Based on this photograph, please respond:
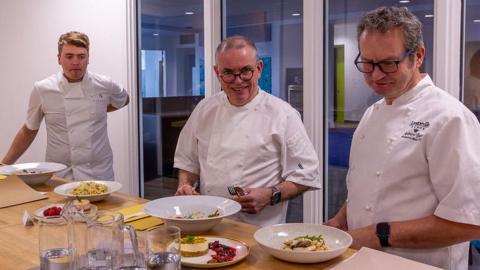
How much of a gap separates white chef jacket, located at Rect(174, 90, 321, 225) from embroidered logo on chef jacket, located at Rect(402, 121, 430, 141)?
0.66 m

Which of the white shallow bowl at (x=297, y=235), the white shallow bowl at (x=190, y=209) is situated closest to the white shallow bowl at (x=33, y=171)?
the white shallow bowl at (x=190, y=209)

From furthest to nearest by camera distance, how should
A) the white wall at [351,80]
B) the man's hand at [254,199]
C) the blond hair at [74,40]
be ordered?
the blond hair at [74,40] → the white wall at [351,80] → the man's hand at [254,199]

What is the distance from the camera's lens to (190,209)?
1761 mm

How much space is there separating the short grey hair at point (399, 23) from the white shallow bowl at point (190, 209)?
736 millimetres

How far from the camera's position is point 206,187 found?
2193mm

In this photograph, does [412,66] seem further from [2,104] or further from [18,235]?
[2,104]

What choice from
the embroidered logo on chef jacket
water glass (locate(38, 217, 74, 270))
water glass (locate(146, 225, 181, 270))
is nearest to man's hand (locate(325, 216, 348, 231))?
the embroidered logo on chef jacket

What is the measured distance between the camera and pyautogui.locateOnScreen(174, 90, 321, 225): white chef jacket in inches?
84.2

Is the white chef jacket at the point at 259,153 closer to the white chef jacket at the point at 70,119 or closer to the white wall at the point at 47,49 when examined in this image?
the white chef jacket at the point at 70,119

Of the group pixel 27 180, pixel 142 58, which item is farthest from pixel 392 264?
pixel 142 58

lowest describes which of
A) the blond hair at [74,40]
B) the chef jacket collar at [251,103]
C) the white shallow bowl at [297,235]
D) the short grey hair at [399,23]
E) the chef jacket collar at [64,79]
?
the white shallow bowl at [297,235]

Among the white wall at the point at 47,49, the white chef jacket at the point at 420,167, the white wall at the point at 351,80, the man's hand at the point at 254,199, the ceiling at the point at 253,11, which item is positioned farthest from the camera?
the white wall at the point at 47,49

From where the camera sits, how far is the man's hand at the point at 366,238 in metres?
1.51

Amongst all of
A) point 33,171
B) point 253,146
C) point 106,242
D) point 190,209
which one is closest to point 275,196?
point 253,146
